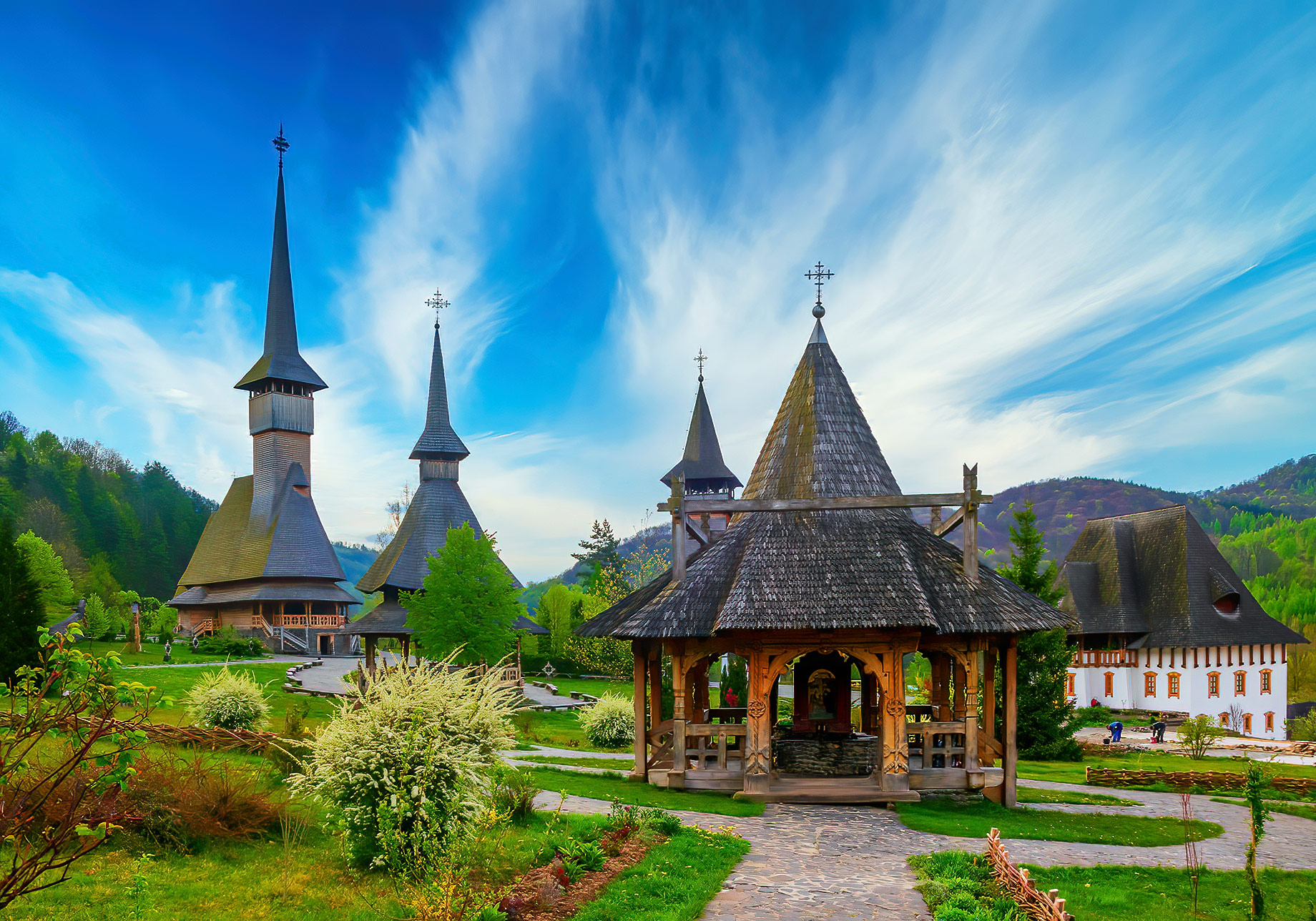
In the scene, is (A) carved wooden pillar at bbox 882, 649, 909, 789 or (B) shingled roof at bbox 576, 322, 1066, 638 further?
(A) carved wooden pillar at bbox 882, 649, 909, 789

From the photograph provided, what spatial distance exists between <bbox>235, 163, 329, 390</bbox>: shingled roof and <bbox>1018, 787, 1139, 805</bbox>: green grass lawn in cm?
4372

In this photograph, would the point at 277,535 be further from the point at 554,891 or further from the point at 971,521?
the point at 554,891

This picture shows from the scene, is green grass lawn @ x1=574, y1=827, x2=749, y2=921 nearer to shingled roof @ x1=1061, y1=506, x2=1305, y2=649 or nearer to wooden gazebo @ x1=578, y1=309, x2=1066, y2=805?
wooden gazebo @ x1=578, y1=309, x2=1066, y2=805

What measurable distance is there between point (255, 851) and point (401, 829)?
211 cm

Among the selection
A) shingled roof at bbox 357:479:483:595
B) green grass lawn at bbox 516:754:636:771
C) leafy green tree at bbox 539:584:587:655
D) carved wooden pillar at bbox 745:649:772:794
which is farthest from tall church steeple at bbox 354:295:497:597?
carved wooden pillar at bbox 745:649:772:794

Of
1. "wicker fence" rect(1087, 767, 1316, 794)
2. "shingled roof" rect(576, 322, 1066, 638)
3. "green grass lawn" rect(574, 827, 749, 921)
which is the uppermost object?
"shingled roof" rect(576, 322, 1066, 638)

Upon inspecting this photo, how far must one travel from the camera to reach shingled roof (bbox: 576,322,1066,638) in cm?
1219

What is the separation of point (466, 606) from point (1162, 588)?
34.4 m

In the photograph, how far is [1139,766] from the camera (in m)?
20.5

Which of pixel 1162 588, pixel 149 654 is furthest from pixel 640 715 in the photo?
pixel 1162 588

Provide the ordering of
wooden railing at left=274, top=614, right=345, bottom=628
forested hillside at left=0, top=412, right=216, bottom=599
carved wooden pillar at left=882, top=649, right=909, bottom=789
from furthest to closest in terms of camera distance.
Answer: forested hillside at left=0, top=412, right=216, bottom=599 < wooden railing at left=274, top=614, right=345, bottom=628 < carved wooden pillar at left=882, top=649, right=909, bottom=789

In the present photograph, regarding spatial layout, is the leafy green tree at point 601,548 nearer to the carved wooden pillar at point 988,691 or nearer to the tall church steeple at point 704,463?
the tall church steeple at point 704,463

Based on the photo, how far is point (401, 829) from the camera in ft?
24.4

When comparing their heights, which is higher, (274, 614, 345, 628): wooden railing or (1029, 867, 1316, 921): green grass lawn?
(1029, 867, 1316, 921): green grass lawn
